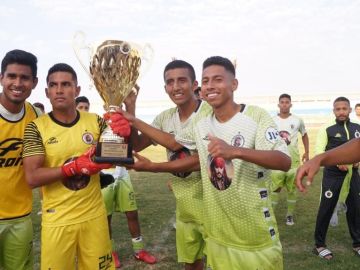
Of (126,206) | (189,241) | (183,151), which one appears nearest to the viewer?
(183,151)

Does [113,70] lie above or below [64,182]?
above

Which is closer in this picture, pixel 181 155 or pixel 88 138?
pixel 88 138

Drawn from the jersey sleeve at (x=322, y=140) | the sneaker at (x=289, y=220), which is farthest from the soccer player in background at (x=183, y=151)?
the sneaker at (x=289, y=220)

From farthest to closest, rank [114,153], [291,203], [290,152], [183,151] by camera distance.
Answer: [290,152] → [291,203] → [183,151] → [114,153]

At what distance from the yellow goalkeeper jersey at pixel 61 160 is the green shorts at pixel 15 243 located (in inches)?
16.0

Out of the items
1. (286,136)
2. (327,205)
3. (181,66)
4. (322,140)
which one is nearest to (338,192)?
(327,205)

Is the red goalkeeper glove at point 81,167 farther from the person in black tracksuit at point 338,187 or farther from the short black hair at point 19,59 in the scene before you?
the person in black tracksuit at point 338,187

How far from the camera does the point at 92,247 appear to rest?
10.2 ft

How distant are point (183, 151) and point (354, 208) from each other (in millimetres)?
3375

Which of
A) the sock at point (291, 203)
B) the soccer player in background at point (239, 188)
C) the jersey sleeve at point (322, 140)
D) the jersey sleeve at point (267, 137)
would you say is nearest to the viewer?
the jersey sleeve at point (267, 137)

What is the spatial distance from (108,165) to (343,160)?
174 cm

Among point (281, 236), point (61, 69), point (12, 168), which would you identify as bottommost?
point (281, 236)

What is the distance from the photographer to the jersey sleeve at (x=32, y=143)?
2.98 metres

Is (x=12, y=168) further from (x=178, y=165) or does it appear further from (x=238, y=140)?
(x=238, y=140)
